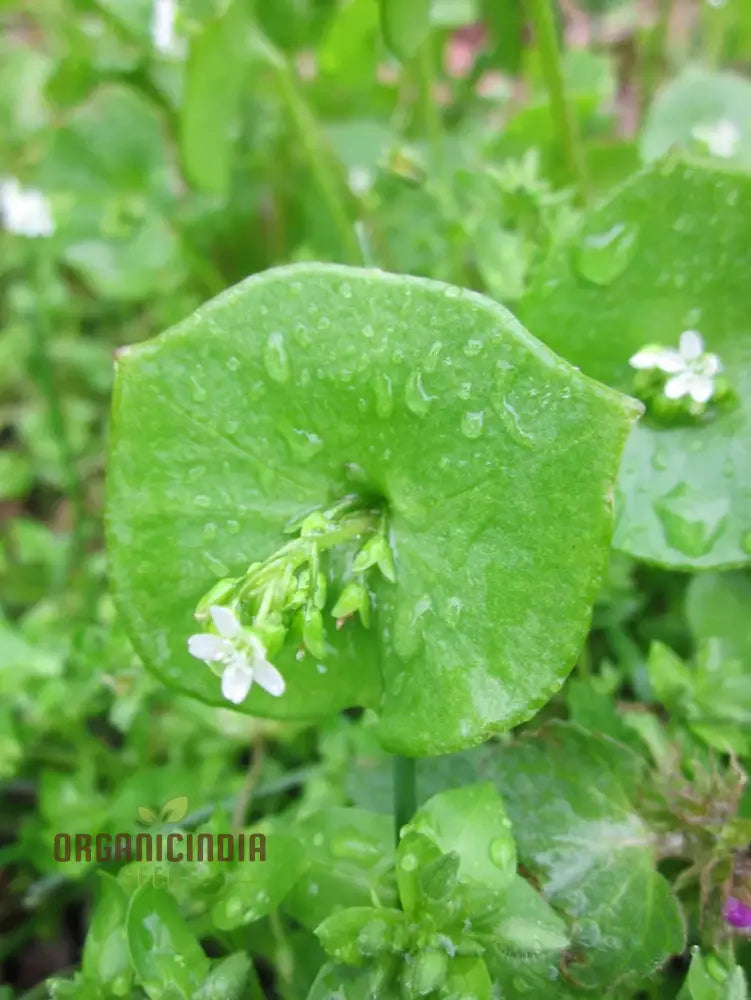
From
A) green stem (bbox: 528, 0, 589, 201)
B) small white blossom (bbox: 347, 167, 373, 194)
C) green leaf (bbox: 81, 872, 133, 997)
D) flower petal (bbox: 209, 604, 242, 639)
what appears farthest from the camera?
small white blossom (bbox: 347, 167, 373, 194)

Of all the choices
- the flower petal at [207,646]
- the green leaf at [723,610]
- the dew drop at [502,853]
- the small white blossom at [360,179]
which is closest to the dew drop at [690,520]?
the green leaf at [723,610]

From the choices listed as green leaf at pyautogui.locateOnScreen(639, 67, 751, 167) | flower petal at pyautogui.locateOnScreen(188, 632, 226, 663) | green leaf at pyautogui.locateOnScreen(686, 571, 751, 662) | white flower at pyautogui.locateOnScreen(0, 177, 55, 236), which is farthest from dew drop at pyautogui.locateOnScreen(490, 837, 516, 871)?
white flower at pyautogui.locateOnScreen(0, 177, 55, 236)

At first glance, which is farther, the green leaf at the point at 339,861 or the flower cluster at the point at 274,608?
the green leaf at the point at 339,861

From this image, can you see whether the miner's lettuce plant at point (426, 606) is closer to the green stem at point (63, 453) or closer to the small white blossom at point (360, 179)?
the green stem at point (63, 453)

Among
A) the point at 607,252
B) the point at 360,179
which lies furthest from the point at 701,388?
the point at 360,179

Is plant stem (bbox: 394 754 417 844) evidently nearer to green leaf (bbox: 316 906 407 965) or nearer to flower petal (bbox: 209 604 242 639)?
green leaf (bbox: 316 906 407 965)

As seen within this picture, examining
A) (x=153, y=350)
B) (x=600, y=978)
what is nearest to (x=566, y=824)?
(x=600, y=978)

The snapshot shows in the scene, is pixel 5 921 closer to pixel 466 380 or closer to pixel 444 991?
pixel 444 991
